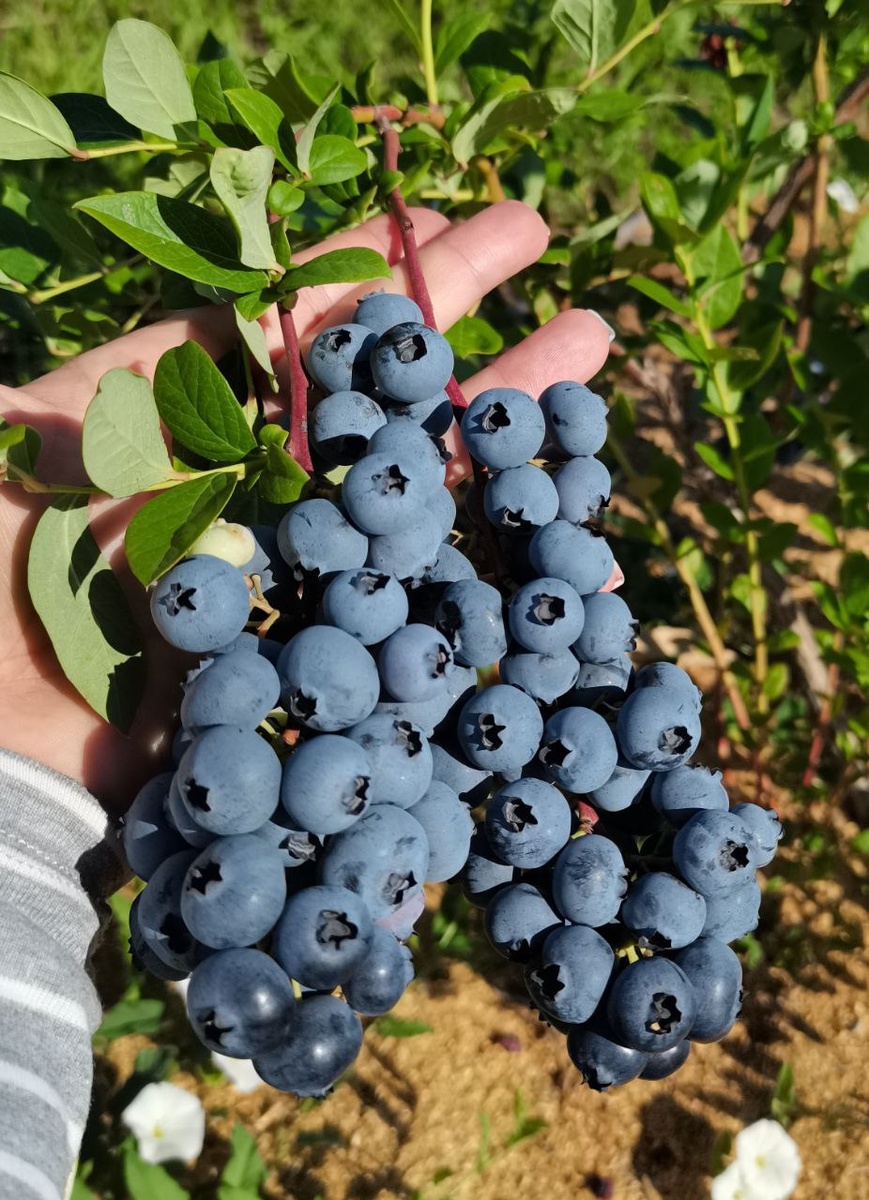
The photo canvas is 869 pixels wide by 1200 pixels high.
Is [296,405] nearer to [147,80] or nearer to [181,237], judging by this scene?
[181,237]

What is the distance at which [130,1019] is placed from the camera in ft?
5.84

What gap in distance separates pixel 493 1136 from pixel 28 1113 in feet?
3.56

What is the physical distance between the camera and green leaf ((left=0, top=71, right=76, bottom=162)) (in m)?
1.15

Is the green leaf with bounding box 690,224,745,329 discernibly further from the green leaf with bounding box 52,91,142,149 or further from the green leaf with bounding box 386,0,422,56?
the green leaf with bounding box 52,91,142,149

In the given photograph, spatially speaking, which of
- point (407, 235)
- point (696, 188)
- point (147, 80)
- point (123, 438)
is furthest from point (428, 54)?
point (123, 438)

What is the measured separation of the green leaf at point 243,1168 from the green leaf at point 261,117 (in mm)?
1420

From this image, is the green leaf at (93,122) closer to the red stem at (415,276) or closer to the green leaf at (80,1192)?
the red stem at (415,276)

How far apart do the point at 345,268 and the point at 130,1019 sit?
138cm

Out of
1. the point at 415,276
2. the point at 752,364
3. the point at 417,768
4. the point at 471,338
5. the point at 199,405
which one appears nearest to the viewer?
the point at 417,768

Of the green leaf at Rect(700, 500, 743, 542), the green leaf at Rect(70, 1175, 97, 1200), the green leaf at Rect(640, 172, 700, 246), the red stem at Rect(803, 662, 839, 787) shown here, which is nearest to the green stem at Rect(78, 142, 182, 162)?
the green leaf at Rect(640, 172, 700, 246)

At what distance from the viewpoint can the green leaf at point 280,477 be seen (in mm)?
995

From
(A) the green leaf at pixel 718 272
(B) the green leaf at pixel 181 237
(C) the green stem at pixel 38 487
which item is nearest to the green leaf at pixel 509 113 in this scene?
(A) the green leaf at pixel 718 272

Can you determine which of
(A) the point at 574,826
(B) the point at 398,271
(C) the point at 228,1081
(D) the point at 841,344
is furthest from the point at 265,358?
(C) the point at 228,1081

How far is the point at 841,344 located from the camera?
1.93 m
